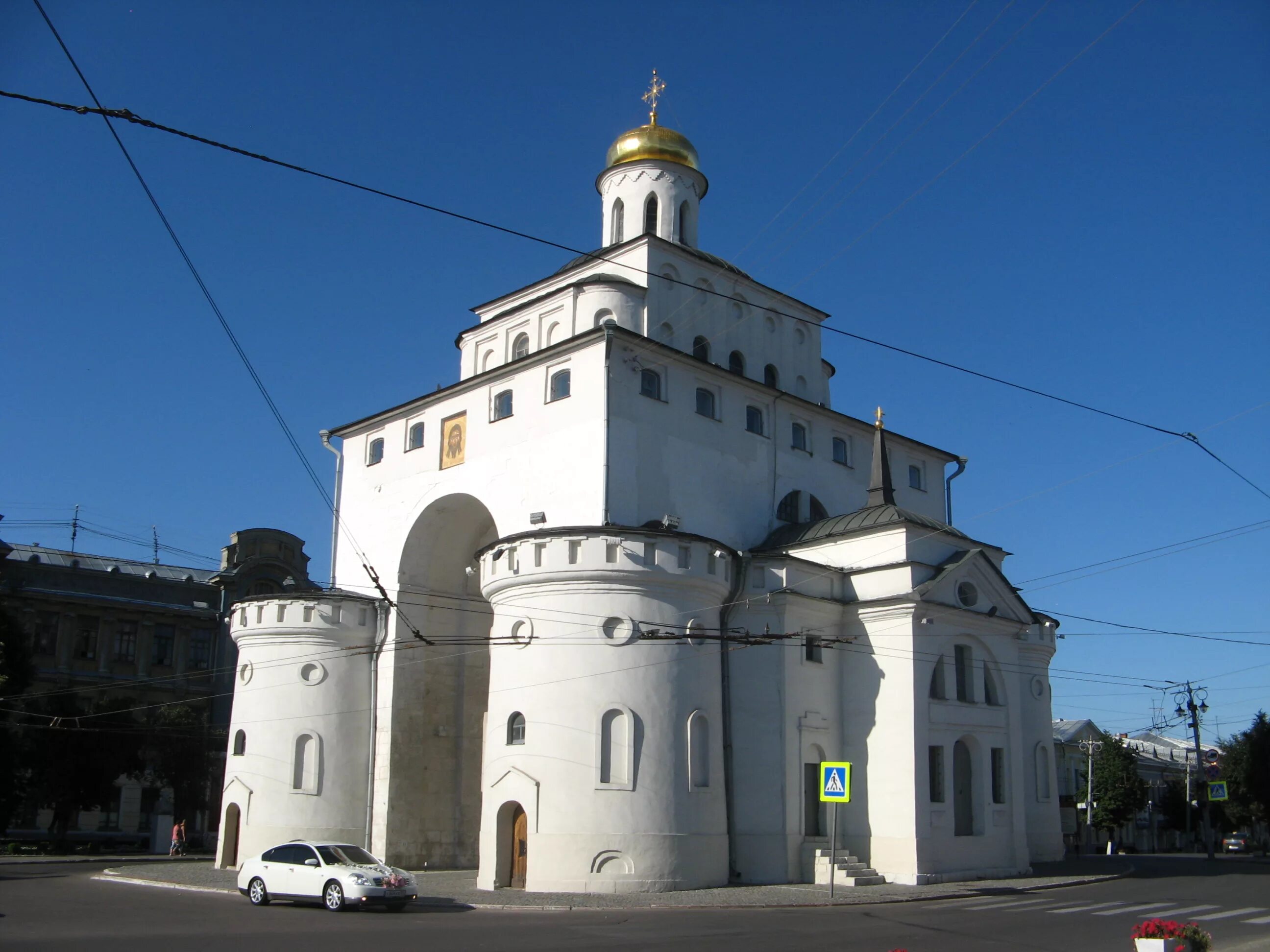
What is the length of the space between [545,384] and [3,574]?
A: 31.7 metres

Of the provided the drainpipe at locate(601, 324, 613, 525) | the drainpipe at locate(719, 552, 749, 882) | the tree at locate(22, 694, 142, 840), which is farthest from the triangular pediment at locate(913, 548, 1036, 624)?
the tree at locate(22, 694, 142, 840)

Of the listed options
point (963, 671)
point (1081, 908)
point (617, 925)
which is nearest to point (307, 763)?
point (617, 925)

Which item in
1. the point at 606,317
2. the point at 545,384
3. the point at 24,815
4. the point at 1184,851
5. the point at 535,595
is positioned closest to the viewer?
the point at 535,595

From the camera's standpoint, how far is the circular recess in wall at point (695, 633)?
25391 mm

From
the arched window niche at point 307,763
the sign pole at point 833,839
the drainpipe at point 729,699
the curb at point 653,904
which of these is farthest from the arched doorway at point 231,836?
the sign pole at point 833,839

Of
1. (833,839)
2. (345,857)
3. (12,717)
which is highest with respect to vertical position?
(12,717)

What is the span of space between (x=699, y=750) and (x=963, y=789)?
308 inches

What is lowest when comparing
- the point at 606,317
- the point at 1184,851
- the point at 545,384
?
the point at 1184,851

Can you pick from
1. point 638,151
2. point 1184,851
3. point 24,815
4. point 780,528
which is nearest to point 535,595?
point 780,528

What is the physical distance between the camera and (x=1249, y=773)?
5056cm

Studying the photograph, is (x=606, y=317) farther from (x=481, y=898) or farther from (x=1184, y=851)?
(x=1184, y=851)

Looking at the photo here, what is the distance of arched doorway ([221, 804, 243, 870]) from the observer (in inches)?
1184

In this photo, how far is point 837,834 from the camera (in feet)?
88.6

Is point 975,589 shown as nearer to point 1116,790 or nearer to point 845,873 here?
point 845,873
